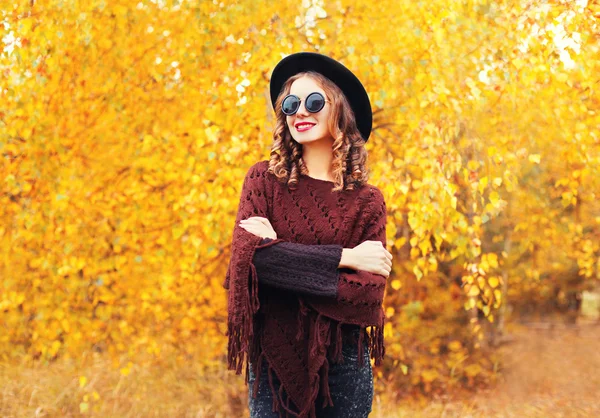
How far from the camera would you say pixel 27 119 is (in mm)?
3488

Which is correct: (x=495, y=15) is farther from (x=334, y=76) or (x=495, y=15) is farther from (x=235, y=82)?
(x=334, y=76)

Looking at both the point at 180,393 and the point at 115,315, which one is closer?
the point at 115,315

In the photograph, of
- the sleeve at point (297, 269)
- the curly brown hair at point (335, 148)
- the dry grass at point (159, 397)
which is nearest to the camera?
the sleeve at point (297, 269)

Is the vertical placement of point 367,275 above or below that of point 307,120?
below

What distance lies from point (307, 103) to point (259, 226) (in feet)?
1.40

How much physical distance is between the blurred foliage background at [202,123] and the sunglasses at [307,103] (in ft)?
3.65

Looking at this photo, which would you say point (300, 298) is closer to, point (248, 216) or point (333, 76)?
point (248, 216)

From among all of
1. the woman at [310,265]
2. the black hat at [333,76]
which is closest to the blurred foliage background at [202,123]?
the black hat at [333,76]

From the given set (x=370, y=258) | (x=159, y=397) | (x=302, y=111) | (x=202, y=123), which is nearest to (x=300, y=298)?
(x=370, y=258)

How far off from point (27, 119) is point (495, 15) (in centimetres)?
257

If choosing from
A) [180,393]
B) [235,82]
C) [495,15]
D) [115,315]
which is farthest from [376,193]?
[180,393]

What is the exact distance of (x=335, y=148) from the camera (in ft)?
7.05

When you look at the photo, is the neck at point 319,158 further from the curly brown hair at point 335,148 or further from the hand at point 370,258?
the hand at point 370,258

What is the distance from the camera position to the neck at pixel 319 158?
2.17 m
